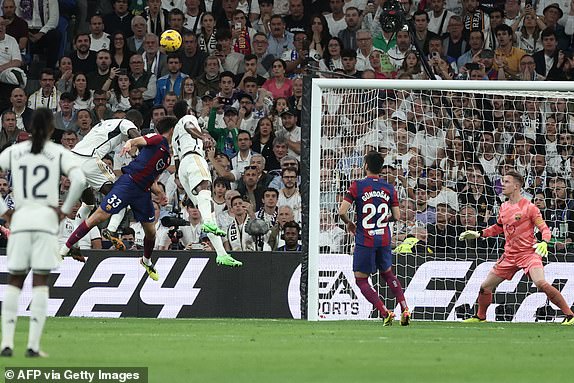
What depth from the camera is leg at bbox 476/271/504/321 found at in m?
18.0

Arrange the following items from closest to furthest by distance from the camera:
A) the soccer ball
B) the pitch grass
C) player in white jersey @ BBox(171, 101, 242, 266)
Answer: the pitch grass → player in white jersey @ BBox(171, 101, 242, 266) → the soccer ball

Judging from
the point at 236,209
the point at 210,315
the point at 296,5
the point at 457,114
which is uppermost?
the point at 296,5

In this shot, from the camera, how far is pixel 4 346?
10.5 m

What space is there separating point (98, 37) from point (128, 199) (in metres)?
7.38

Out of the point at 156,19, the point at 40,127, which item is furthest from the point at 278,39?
the point at 40,127

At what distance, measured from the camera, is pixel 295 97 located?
2372 centimetres

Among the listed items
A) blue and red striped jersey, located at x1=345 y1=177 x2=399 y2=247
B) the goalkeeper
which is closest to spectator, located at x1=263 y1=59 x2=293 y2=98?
the goalkeeper

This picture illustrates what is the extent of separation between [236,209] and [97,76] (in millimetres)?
4831

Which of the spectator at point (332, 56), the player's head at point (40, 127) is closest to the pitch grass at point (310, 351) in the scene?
the player's head at point (40, 127)

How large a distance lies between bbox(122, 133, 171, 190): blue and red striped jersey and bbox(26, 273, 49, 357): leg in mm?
7574

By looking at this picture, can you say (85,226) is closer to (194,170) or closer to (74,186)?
(194,170)

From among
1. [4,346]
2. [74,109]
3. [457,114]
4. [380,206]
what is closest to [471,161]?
[457,114]

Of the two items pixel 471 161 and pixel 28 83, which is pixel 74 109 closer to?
pixel 28 83

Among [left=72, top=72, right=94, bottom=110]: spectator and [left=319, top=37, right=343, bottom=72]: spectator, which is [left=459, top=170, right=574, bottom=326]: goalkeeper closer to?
[left=319, top=37, right=343, bottom=72]: spectator
